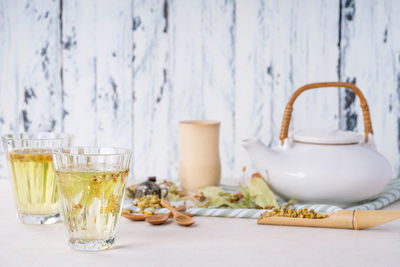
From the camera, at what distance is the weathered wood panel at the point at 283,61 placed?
1583 millimetres

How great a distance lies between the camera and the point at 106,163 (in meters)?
0.80

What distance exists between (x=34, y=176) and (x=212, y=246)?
353 mm

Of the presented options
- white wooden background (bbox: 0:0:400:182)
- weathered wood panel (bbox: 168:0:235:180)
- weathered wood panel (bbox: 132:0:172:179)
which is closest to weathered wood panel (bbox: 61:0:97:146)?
white wooden background (bbox: 0:0:400:182)

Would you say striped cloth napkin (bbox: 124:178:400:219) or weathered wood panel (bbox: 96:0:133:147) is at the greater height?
weathered wood panel (bbox: 96:0:133:147)

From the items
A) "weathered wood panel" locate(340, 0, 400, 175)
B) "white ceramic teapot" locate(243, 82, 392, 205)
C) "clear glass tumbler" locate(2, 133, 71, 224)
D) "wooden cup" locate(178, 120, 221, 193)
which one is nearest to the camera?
"clear glass tumbler" locate(2, 133, 71, 224)

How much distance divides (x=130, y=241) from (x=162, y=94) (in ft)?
2.85

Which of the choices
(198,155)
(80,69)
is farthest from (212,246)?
(80,69)

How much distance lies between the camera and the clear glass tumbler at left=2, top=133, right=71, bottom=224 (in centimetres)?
94

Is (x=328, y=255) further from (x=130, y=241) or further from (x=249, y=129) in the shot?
(x=249, y=129)

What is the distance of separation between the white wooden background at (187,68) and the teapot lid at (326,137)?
0.46 m

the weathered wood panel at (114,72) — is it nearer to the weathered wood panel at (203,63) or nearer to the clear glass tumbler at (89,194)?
the weathered wood panel at (203,63)

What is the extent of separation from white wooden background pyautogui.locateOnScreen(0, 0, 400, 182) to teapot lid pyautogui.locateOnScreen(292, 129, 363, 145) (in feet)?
1.51

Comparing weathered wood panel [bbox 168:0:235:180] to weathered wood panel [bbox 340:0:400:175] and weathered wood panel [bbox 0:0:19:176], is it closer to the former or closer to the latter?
weathered wood panel [bbox 340:0:400:175]

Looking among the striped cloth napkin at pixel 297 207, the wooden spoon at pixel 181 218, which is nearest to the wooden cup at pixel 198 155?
the striped cloth napkin at pixel 297 207
